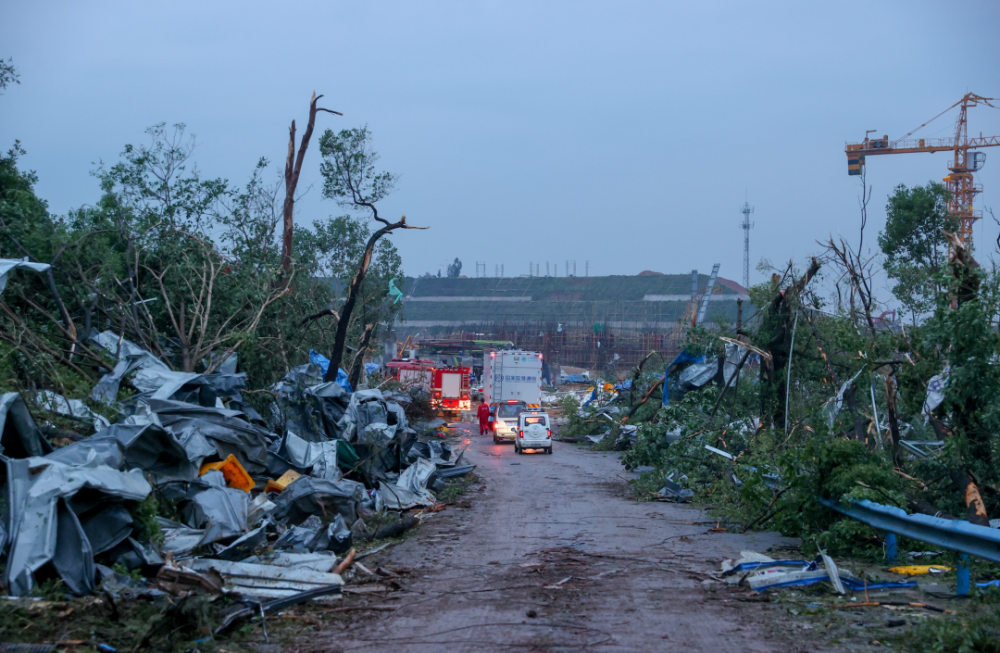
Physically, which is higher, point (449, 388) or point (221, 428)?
point (221, 428)

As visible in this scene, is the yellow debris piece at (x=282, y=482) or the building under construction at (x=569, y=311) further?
the building under construction at (x=569, y=311)

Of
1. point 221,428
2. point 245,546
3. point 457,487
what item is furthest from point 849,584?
point 457,487

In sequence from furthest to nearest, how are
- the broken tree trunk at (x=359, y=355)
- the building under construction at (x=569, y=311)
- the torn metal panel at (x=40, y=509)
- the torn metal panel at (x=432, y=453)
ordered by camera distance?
1. the building under construction at (x=569, y=311)
2. the broken tree trunk at (x=359, y=355)
3. the torn metal panel at (x=432, y=453)
4. the torn metal panel at (x=40, y=509)

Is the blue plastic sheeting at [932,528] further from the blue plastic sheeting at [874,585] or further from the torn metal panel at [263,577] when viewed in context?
the torn metal panel at [263,577]

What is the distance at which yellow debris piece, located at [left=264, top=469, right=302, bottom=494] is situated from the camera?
11.0 m

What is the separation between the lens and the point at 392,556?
9.10 metres

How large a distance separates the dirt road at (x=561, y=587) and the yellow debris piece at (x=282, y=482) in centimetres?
212

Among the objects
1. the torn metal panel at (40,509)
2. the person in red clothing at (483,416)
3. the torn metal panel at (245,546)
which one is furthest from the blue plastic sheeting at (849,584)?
the person in red clothing at (483,416)

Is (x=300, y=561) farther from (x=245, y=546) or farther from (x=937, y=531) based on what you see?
(x=937, y=531)

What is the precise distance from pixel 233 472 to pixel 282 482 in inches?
39.4

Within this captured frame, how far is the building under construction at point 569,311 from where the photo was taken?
233 feet

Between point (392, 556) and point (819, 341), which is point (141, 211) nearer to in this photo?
point (392, 556)

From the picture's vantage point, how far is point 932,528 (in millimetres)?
6242

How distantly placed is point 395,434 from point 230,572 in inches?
335
